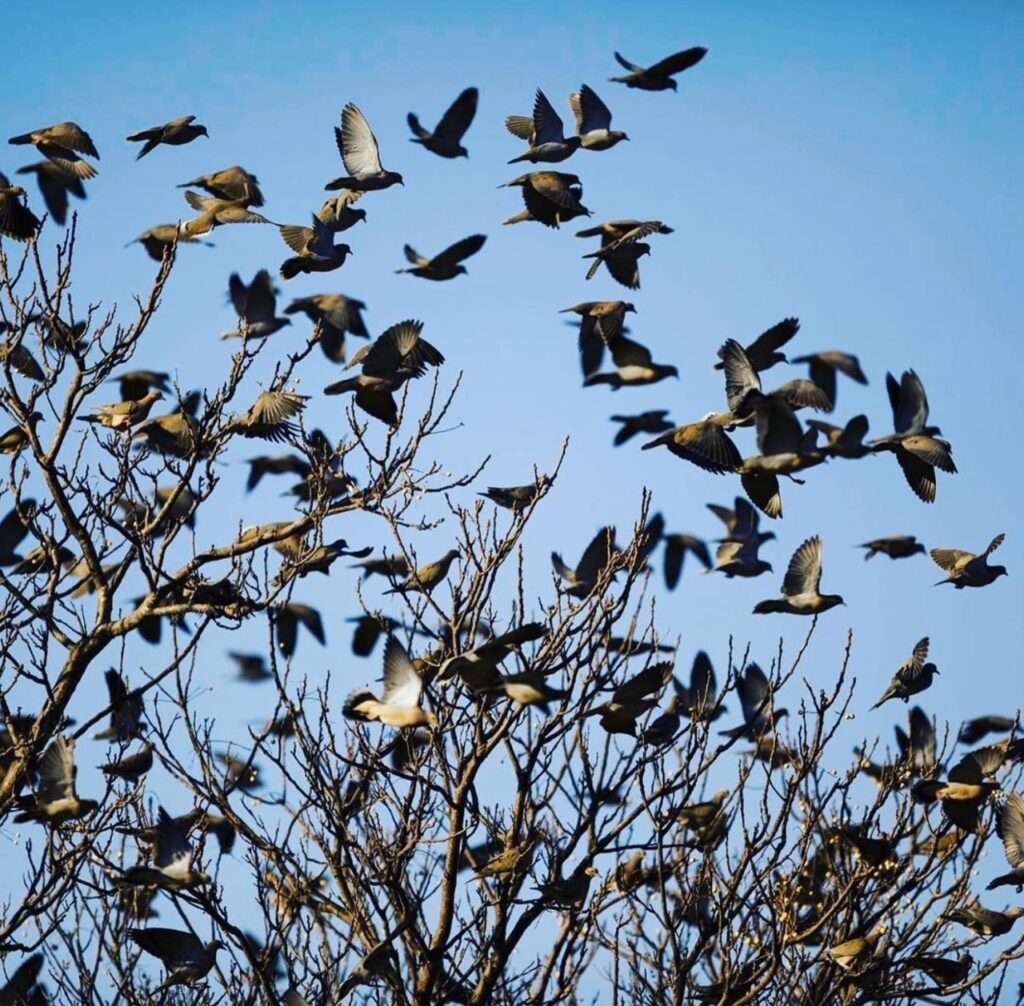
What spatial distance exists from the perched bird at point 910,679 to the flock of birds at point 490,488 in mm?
11

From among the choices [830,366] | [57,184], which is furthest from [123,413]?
[830,366]

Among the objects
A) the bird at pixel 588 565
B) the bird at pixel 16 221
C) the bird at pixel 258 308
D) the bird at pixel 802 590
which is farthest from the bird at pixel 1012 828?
the bird at pixel 16 221

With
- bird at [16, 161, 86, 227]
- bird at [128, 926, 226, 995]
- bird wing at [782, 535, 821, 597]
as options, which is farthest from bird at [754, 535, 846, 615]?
bird at [16, 161, 86, 227]

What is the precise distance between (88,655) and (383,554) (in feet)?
5.53

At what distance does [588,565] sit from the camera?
9.66 meters

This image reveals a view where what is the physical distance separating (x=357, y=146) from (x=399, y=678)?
3791 mm

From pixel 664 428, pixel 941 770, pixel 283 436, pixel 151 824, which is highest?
pixel 664 428

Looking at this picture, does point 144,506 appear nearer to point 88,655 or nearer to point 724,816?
point 88,655

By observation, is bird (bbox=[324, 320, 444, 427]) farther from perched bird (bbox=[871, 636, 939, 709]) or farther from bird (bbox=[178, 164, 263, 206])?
perched bird (bbox=[871, 636, 939, 709])

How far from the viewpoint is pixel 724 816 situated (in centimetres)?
989

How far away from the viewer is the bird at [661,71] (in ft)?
35.4

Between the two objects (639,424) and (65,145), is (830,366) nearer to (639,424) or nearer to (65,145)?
(639,424)

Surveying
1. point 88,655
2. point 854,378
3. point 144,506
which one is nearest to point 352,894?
point 88,655

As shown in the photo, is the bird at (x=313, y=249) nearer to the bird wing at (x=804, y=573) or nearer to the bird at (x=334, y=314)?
the bird at (x=334, y=314)
